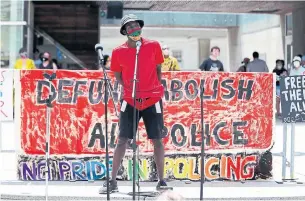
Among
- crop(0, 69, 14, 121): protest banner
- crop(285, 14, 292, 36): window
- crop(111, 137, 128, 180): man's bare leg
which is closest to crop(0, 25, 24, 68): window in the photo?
crop(0, 69, 14, 121): protest banner

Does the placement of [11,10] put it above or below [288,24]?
below

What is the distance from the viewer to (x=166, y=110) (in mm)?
8609

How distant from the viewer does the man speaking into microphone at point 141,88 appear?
24.2ft

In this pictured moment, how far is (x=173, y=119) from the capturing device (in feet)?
28.2

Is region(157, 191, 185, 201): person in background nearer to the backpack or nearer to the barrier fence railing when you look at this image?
the barrier fence railing

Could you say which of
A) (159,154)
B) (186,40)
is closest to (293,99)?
(159,154)

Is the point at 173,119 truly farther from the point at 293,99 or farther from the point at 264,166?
the point at 293,99

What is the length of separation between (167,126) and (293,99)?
1505 millimetres

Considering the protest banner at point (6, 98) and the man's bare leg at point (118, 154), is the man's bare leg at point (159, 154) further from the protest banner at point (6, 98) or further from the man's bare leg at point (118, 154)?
the protest banner at point (6, 98)

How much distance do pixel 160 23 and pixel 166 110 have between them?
87.0ft

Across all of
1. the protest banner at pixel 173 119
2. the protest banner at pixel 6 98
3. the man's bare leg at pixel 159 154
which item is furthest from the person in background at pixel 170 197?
the protest banner at pixel 6 98

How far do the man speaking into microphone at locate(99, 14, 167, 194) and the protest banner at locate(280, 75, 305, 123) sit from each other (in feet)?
6.09

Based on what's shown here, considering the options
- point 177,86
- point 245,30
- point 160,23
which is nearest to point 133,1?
point 160,23

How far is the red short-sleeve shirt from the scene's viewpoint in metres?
7.38
